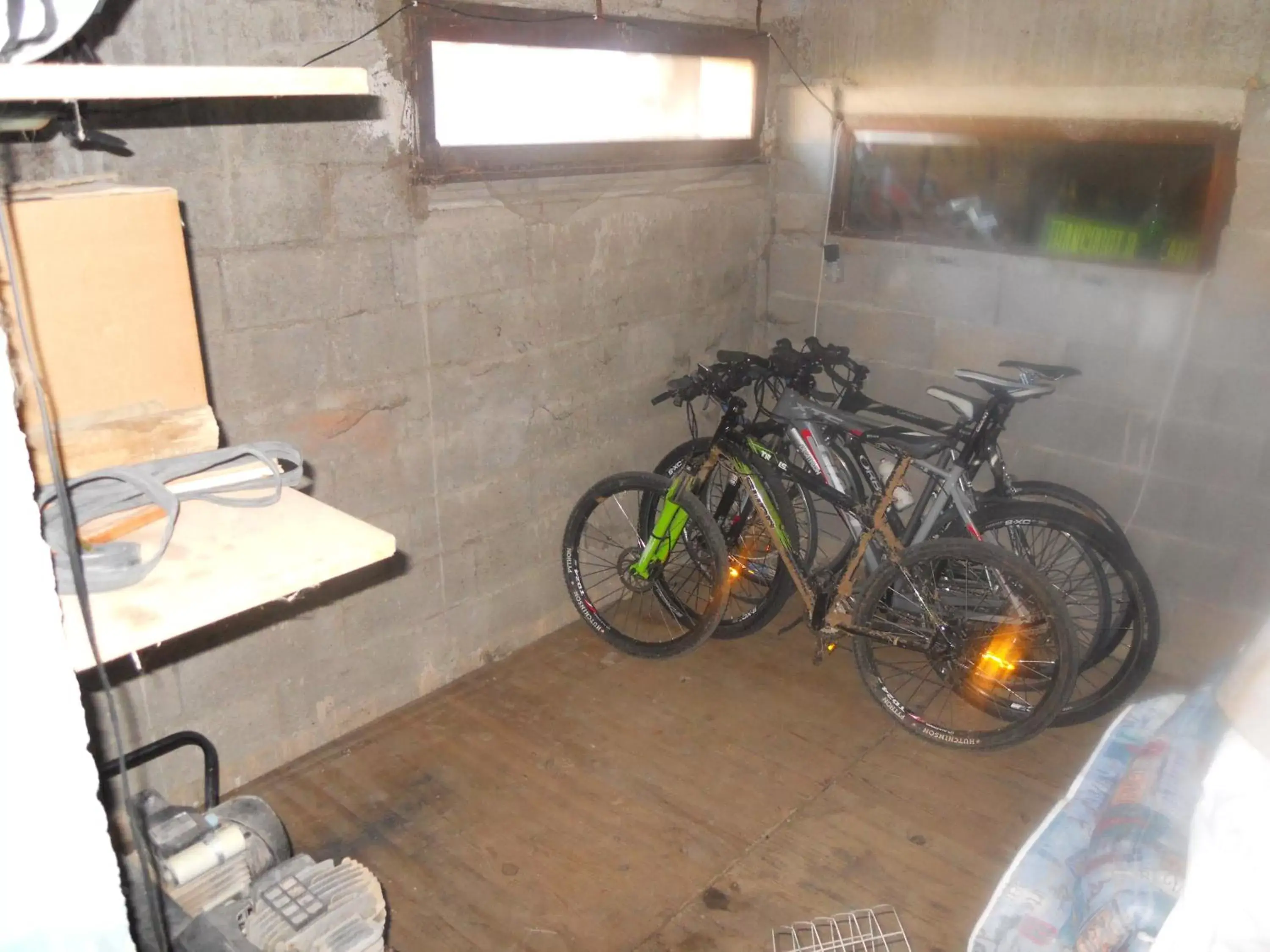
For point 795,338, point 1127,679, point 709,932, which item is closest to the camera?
point 709,932

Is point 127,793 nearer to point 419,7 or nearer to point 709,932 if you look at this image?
point 709,932

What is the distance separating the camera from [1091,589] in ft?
10.4

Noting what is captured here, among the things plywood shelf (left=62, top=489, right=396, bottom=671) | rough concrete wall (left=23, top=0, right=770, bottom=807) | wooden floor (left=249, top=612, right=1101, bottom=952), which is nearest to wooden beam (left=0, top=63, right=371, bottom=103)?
plywood shelf (left=62, top=489, right=396, bottom=671)

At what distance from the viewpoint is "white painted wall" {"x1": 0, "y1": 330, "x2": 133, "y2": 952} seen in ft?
2.58

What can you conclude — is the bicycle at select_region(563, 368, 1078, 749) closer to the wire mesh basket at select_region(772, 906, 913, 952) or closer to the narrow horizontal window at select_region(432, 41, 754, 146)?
the wire mesh basket at select_region(772, 906, 913, 952)

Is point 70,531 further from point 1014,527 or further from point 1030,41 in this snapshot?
point 1030,41

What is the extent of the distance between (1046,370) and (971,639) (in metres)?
0.86

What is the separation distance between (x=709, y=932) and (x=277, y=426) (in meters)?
1.61

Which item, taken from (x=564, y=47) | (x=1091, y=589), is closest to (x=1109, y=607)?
(x=1091, y=589)

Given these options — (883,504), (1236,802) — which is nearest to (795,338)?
(883,504)

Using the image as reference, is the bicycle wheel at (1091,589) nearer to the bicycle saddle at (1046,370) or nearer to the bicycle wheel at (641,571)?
the bicycle saddle at (1046,370)

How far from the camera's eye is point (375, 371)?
2.63m

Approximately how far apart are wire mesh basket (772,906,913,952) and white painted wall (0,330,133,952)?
155 cm

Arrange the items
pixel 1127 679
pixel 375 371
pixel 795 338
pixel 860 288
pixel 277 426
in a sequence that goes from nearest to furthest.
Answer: pixel 277 426 → pixel 375 371 → pixel 1127 679 → pixel 860 288 → pixel 795 338
